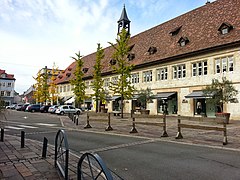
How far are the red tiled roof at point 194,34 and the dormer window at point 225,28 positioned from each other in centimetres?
42

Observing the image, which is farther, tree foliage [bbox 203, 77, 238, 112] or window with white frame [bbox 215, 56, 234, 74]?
window with white frame [bbox 215, 56, 234, 74]

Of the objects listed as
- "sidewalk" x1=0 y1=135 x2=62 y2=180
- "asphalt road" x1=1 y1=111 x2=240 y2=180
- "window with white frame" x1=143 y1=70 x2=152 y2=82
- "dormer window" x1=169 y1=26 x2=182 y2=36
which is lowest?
"asphalt road" x1=1 y1=111 x2=240 y2=180

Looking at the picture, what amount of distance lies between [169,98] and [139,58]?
9135mm

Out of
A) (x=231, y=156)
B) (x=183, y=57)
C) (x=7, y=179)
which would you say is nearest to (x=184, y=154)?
(x=231, y=156)

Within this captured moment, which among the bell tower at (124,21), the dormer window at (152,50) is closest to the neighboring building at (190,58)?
the dormer window at (152,50)

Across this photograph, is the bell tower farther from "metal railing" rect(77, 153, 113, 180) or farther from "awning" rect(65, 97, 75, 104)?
"metal railing" rect(77, 153, 113, 180)

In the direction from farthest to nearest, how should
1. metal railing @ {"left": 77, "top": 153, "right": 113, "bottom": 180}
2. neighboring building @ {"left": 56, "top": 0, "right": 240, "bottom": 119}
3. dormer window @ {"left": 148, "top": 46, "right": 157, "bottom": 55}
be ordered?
dormer window @ {"left": 148, "top": 46, "right": 157, "bottom": 55} < neighboring building @ {"left": 56, "top": 0, "right": 240, "bottom": 119} < metal railing @ {"left": 77, "top": 153, "right": 113, "bottom": 180}

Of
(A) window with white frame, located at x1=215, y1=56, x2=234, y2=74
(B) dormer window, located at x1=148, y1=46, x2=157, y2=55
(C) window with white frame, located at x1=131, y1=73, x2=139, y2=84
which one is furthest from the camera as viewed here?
(C) window with white frame, located at x1=131, y1=73, x2=139, y2=84

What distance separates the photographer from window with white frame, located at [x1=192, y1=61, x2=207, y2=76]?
88.8 ft

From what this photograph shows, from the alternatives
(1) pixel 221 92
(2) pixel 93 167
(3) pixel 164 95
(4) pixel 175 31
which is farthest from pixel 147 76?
(2) pixel 93 167

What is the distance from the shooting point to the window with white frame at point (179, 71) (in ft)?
96.3

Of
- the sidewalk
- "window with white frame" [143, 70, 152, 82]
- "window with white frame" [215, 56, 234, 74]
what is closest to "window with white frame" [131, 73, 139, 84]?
"window with white frame" [143, 70, 152, 82]

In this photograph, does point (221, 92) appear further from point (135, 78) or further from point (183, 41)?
point (135, 78)

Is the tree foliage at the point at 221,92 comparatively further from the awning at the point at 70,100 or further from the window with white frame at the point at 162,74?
the awning at the point at 70,100
